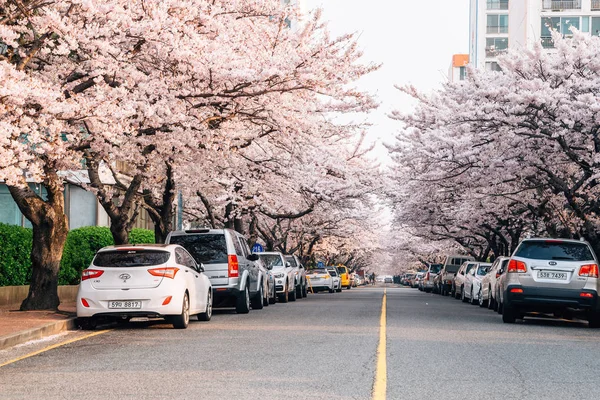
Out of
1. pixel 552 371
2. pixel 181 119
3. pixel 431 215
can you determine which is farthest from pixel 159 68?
pixel 431 215

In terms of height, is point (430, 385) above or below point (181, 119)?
below

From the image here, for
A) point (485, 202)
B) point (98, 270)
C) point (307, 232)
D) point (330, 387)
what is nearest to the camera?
point (330, 387)

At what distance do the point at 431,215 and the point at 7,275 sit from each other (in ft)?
116

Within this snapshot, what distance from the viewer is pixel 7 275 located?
2273 centimetres

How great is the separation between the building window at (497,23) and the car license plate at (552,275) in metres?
70.1

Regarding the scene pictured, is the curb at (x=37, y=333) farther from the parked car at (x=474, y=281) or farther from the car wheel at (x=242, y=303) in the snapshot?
the parked car at (x=474, y=281)

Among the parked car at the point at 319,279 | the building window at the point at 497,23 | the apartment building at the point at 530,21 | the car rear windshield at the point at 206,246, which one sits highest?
the building window at the point at 497,23

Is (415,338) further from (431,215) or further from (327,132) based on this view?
(431,215)

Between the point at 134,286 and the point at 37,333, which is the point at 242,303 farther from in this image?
the point at 37,333

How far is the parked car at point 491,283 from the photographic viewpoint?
26.6 metres

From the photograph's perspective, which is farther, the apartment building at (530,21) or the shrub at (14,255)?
the apartment building at (530,21)

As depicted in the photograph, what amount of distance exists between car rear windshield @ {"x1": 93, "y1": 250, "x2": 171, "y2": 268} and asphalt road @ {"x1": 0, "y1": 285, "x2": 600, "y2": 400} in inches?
46.2

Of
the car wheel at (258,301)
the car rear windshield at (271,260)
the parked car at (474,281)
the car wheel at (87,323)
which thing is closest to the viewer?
the car wheel at (87,323)

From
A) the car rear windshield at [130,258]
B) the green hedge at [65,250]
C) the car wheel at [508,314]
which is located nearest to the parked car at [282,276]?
the green hedge at [65,250]
